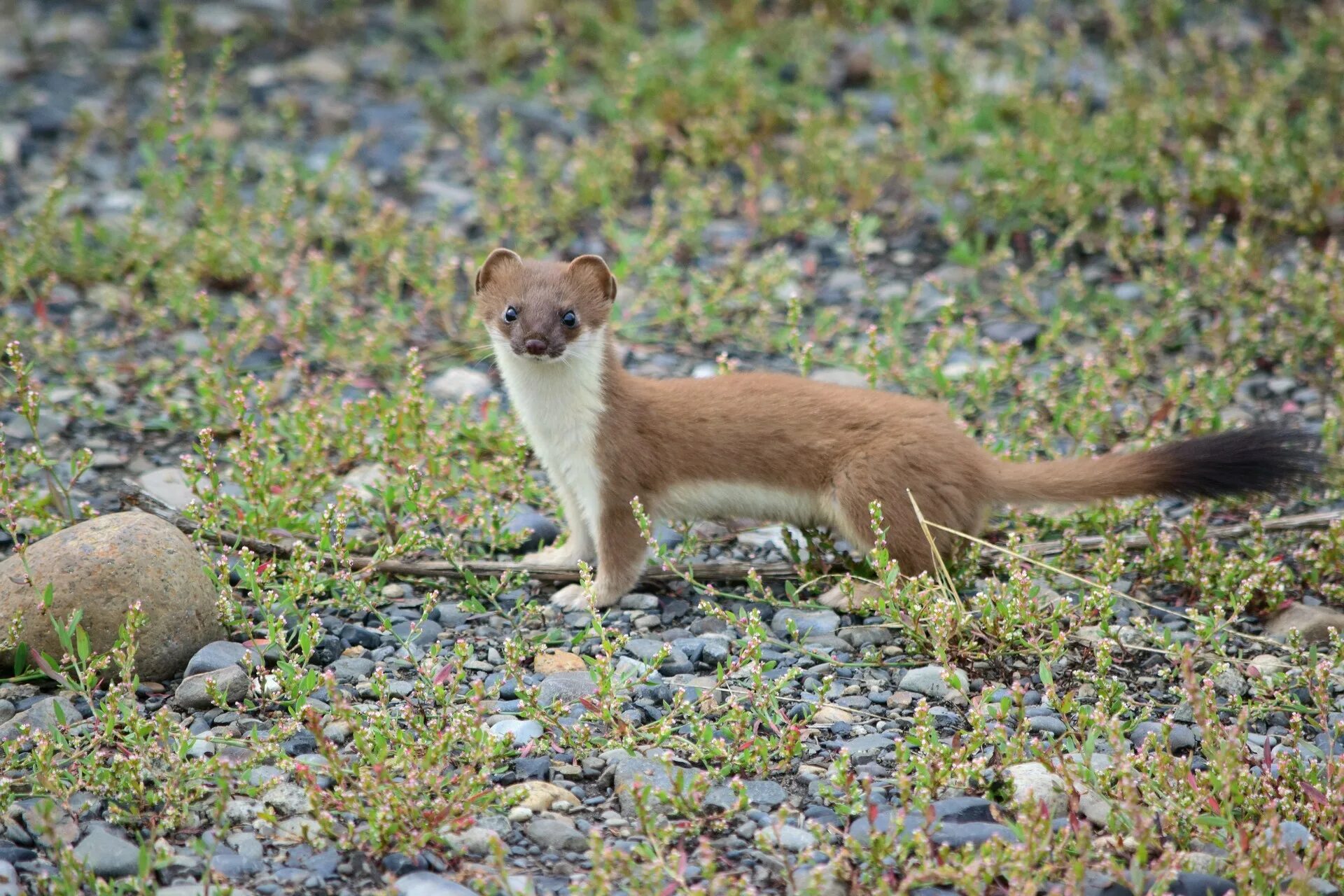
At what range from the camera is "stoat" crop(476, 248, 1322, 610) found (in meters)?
4.21

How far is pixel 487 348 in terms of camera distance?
490 cm

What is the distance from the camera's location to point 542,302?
4.41m

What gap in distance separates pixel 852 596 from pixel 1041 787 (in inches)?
41.0

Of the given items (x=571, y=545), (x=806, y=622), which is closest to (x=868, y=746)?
(x=806, y=622)

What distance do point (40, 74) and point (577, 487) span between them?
545 centimetres

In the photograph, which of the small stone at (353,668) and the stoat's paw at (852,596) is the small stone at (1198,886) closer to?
the stoat's paw at (852,596)

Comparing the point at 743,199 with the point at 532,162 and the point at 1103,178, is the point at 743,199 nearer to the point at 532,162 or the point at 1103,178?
the point at 532,162

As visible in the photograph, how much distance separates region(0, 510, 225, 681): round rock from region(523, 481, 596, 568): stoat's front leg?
1.10 meters

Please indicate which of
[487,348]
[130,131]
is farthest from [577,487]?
[130,131]

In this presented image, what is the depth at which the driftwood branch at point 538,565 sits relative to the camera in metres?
4.41

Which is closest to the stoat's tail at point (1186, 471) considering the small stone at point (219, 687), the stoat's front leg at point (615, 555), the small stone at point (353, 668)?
the stoat's front leg at point (615, 555)

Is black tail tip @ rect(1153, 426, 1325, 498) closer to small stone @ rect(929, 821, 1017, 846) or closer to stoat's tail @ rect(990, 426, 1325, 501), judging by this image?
stoat's tail @ rect(990, 426, 1325, 501)

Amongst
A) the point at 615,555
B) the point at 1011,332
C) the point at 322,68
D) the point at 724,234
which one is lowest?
the point at 615,555

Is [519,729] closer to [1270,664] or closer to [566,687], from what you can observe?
[566,687]
